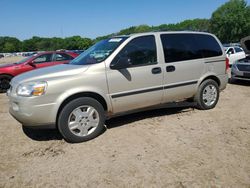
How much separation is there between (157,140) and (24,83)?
2.35m

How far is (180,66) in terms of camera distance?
16.2ft

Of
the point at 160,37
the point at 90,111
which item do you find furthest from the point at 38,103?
the point at 160,37

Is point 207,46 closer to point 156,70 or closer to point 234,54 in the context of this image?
point 156,70

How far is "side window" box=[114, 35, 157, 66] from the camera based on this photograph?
Answer: 4383 mm

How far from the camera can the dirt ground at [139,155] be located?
9.77ft

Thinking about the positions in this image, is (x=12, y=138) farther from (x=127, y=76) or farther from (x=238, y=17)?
(x=238, y=17)

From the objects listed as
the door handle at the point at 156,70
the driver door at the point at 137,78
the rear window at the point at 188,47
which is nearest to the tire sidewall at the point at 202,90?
the rear window at the point at 188,47

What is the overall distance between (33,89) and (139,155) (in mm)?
1896

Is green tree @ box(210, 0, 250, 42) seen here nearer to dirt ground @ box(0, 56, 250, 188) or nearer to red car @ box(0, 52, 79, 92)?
red car @ box(0, 52, 79, 92)

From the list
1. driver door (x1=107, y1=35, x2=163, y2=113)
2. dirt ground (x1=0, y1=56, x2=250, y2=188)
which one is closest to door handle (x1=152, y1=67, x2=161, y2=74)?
driver door (x1=107, y1=35, x2=163, y2=113)

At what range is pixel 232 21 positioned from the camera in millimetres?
61531

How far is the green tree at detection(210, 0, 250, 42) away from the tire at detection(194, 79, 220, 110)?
2481 inches

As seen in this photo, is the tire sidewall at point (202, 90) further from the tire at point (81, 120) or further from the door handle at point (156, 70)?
the tire at point (81, 120)

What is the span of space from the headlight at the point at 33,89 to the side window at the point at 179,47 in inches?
93.8
